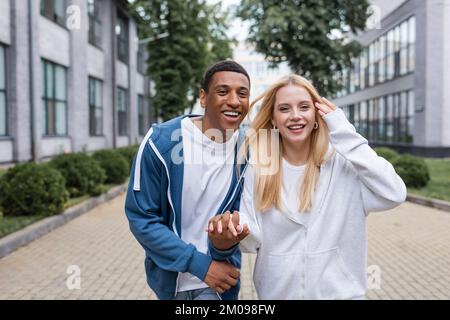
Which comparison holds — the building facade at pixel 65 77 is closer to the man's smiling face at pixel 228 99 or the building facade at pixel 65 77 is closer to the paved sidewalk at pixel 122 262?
the paved sidewalk at pixel 122 262

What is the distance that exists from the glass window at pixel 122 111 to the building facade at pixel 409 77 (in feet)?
40.5

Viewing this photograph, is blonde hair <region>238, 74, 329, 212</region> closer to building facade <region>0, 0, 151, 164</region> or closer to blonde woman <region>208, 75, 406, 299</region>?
blonde woman <region>208, 75, 406, 299</region>

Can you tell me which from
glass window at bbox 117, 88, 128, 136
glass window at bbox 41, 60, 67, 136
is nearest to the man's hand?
glass window at bbox 41, 60, 67, 136

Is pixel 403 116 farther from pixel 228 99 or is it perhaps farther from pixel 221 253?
pixel 221 253

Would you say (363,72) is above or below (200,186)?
above

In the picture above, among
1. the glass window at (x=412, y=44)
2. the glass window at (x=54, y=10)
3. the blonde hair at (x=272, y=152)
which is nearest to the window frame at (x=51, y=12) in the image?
the glass window at (x=54, y=10)

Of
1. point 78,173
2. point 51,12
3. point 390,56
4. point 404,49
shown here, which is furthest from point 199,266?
point 390,56

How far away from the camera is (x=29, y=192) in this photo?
8305 mm

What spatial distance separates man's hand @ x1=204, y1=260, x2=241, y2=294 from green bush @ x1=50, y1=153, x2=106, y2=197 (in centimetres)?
936

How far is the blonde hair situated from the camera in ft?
6.77

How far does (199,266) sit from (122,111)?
88.5 feet

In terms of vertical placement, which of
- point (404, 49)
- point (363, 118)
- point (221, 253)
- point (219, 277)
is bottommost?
point (219, 277)

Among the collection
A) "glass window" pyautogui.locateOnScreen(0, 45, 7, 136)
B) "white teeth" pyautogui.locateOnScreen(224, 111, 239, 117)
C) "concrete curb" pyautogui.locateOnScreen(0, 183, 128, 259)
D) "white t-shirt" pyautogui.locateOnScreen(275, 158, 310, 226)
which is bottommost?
"concrete curb" pyautogui.locateOnScreen(0, 183, 128, 259)

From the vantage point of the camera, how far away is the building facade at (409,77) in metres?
23.0
